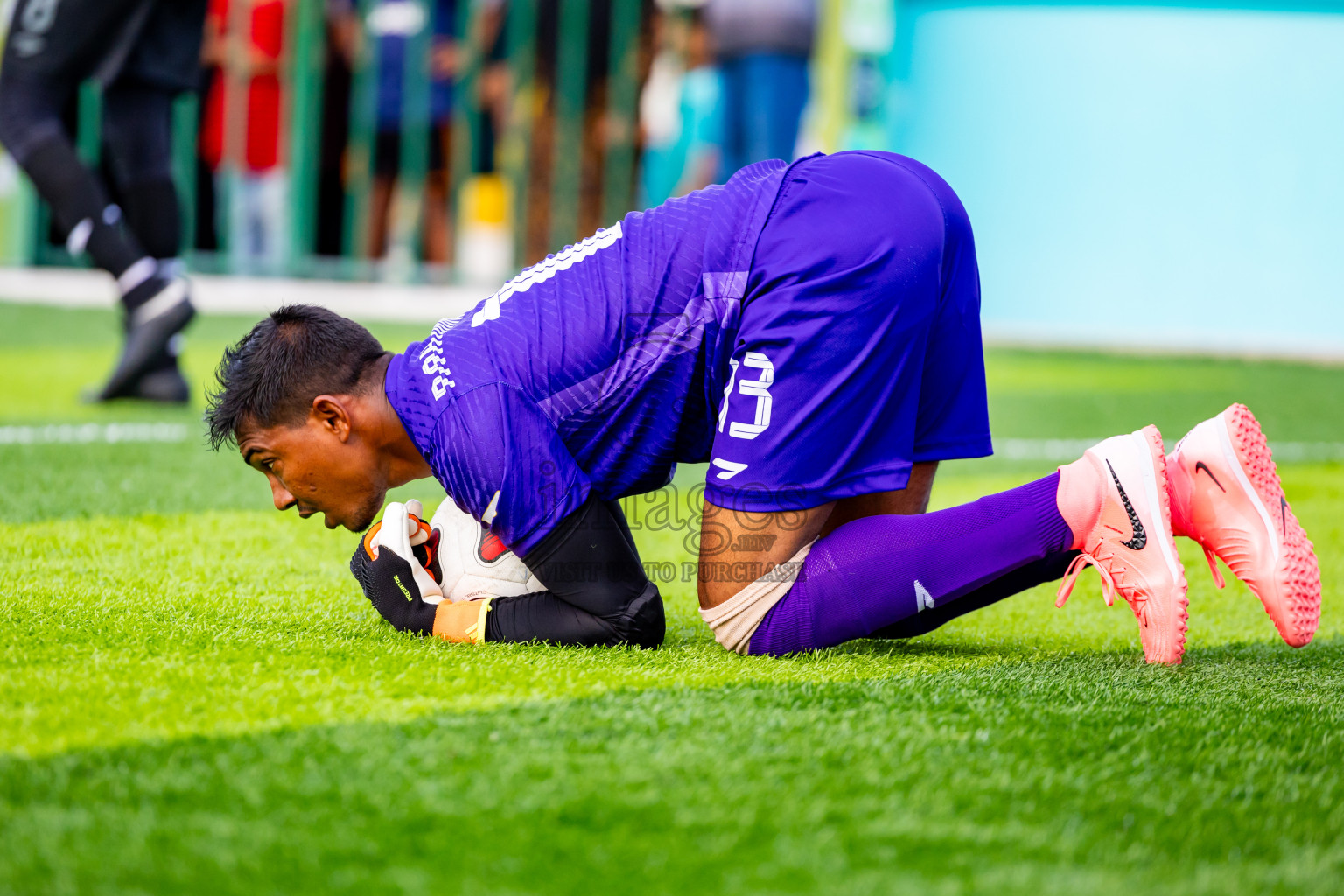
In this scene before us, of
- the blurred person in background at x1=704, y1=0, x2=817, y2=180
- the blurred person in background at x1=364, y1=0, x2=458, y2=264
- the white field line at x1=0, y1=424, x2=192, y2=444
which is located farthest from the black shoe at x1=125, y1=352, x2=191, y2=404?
the blurred person in background at x1=364, y1=0, x2=458, y2=264

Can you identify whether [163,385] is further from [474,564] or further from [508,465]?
[508,465]

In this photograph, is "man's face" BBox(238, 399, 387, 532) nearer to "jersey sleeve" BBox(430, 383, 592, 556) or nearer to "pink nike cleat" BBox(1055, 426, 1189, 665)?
"jersey sleeve" BBox(430, 383, 592, 556)

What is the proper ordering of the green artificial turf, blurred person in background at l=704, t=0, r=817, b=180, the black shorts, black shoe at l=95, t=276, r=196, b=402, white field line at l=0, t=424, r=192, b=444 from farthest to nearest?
blurred person in background at l=704, t=0, r=817, b=180 < black shoe at l=95, t=276, r=196, b=402 < the black shorts < white field line at l=0, t=424, r=192, b=444 < the green artificial turf

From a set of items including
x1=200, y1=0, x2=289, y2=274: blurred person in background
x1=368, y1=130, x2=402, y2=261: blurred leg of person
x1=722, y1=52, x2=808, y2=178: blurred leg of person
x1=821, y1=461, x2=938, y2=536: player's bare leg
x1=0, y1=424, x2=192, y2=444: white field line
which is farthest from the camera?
x1=368, y1=130, x2=402, y2=261: blurred leg of person

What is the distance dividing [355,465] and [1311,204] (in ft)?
25.7

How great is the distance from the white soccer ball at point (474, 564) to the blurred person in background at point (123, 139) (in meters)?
2.64

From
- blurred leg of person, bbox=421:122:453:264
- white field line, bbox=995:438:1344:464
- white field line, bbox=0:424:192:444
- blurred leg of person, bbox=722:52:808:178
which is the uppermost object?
blurred leg of person, bbox=722:52:808:178

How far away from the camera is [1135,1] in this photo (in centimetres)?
814

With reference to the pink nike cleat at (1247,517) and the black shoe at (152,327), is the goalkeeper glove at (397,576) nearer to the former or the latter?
the pink nike cleat at (1247,517)

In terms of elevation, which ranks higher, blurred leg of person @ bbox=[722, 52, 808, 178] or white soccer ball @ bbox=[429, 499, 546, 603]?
blurred leg of person @ bbox=[722, 52, 808, 178]

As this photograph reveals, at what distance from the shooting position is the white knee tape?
2.21 meters

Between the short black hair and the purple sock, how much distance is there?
85 centimetres

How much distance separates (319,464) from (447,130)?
7653mm

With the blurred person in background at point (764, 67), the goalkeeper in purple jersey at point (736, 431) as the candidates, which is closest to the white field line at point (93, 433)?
the goalkeeper in purple jersey at point (736, 431)
